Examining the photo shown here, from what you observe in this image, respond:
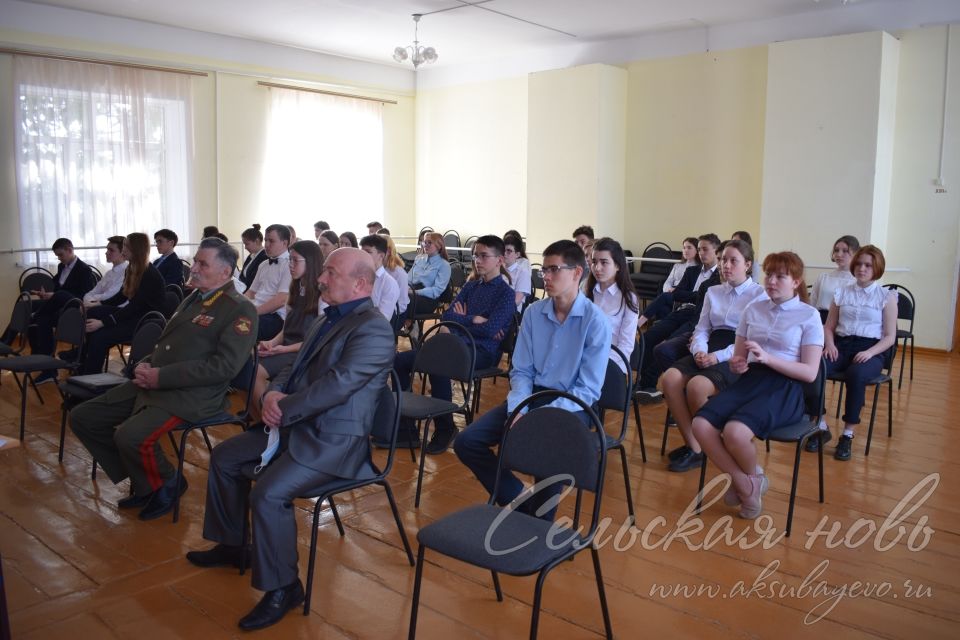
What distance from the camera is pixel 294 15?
797 cm

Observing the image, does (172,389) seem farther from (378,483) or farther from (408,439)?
(408,439)

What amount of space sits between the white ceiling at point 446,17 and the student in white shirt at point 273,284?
3193 mm

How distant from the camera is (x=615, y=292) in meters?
4.08

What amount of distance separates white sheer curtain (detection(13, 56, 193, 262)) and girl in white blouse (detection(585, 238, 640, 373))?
6.22 m

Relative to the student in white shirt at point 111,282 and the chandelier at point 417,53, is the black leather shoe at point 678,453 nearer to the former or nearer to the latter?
the student in white shirt at point 111,282

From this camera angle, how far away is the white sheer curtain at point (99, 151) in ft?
25.5

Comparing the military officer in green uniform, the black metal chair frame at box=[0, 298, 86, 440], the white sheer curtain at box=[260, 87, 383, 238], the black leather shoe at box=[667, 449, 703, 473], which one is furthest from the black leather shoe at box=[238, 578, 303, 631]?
the white sheer curtain at box=[260, 87, 383, 238]

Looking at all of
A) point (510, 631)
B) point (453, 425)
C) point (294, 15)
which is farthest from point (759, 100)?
point (510, 631)

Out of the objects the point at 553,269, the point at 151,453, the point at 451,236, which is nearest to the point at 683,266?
the point at 553,269

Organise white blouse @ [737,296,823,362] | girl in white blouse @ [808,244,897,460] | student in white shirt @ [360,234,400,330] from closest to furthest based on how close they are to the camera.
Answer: white blouse @ [737,296,823,362], girl in white blouse @ [808,244,897,460], student in white shirt @ [360,234,400,330]

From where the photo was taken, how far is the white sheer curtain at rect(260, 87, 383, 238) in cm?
964

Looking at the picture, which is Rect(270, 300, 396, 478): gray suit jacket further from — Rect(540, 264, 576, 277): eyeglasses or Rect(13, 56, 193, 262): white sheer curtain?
Rect(13, 56, 193, 262): white sheer curtain

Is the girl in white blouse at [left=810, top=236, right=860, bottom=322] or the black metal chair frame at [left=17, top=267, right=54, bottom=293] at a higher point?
the girl in white blouse at [left=810, top=236, right=860, bottom=322]

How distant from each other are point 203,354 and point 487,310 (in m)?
1.69
